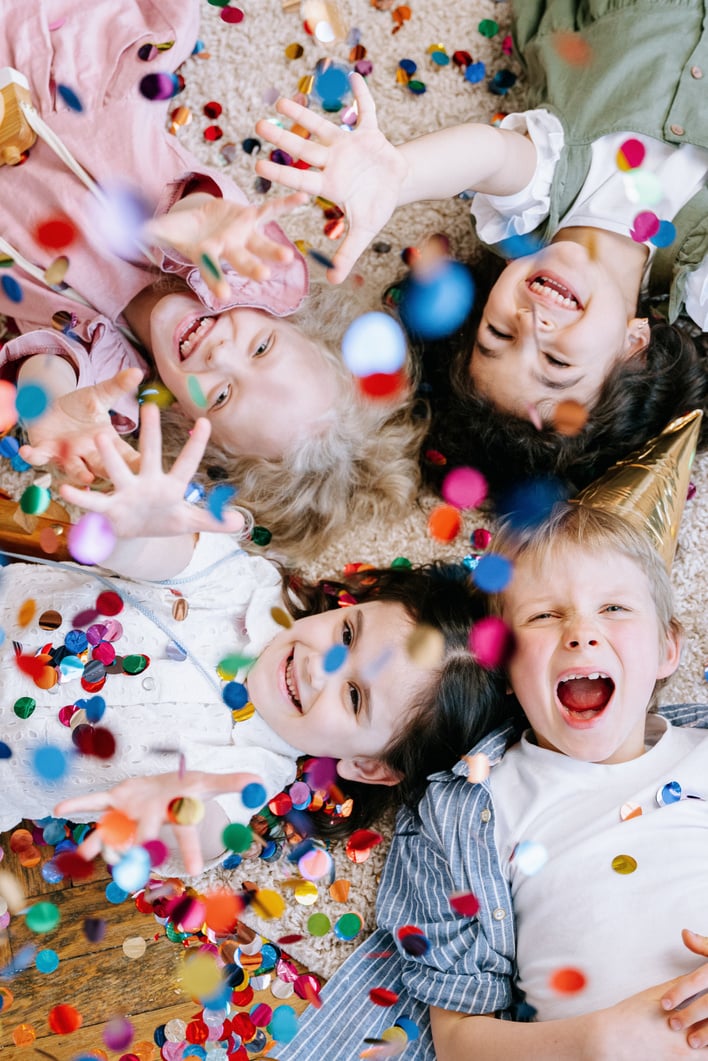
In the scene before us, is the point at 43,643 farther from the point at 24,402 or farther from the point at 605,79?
the point at 605,79

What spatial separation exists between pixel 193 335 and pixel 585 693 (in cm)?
65

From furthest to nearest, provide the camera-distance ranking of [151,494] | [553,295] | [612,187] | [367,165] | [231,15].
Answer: [231,15]
[612,187]
[553,295]
[367,165]
[151,494]

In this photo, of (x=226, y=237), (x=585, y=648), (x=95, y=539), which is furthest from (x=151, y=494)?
(x=585, y=648)

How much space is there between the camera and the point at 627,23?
1347 millimetres

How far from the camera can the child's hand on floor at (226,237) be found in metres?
A: 0.94

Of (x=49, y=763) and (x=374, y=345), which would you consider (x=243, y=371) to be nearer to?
(x=374, y=345)

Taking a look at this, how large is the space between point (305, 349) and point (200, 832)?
60 cm

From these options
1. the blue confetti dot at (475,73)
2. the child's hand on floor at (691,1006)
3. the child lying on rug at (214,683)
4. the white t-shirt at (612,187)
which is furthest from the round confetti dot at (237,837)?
the blue confetti dot at (475,73)

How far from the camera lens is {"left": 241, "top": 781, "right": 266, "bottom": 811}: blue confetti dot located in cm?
109

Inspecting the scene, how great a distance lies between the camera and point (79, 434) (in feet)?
3.51

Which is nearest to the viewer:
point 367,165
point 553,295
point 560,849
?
point 367,165

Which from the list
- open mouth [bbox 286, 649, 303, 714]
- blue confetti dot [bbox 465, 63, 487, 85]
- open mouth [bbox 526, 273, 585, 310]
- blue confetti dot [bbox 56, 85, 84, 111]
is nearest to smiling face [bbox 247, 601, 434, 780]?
open mouth [bbox 286, 649, 303, 714]

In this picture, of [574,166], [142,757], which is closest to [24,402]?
[142,757]

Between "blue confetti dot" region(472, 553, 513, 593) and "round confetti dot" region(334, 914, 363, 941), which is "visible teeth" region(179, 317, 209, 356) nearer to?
"blue confetti dot" region(472, 553, 513, 593)
